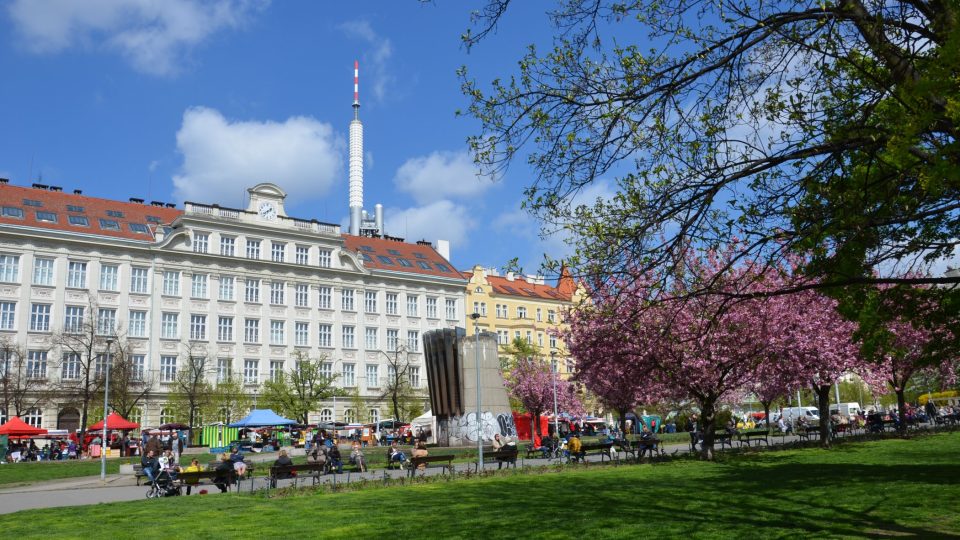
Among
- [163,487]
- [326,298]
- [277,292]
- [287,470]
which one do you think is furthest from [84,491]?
[326,298]

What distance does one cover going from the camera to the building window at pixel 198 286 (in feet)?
212

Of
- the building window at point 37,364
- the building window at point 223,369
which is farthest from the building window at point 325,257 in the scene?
the building window at point 37,364

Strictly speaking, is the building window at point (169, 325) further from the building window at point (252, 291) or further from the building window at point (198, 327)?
the building window at point (252, 291)

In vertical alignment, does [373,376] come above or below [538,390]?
above

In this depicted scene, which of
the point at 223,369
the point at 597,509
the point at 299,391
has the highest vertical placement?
the point at 223,369

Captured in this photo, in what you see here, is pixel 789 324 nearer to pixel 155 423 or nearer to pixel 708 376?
pixel 708 376

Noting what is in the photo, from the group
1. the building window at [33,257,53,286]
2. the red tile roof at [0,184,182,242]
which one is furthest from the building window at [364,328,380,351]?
the building window at [33,257,53,286]

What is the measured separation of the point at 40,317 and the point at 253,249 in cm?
1691

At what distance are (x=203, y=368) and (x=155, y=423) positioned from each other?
5189mm

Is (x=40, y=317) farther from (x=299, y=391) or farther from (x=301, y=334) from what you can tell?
(x=301, y=334)

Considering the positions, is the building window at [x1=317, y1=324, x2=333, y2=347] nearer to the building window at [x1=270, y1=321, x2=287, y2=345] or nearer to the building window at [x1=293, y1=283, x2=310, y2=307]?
the building window at [x1=293, y1=283, x2=310, y2=307]

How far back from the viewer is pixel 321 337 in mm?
71812

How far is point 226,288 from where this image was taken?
66625 mm

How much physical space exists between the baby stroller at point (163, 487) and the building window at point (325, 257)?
5220 cm
